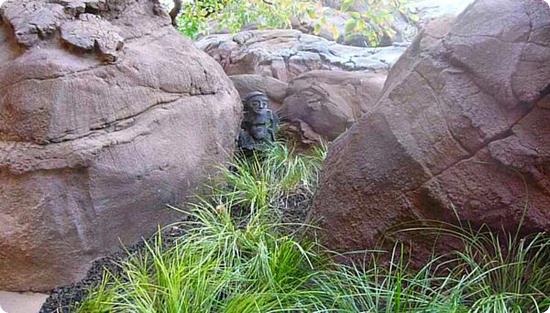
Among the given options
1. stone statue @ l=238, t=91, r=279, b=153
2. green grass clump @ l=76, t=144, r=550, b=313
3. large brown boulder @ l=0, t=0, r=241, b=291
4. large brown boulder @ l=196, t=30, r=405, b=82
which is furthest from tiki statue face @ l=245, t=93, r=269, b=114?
green grass clump @ l=76, t=144, r=550, b=313

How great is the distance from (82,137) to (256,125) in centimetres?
118

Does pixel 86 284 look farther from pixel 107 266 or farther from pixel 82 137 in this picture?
pixel 82 137

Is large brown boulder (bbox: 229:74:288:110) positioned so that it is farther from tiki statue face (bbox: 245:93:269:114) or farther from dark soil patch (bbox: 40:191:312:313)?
dark soil patch (bbox: 40:191:312:313)

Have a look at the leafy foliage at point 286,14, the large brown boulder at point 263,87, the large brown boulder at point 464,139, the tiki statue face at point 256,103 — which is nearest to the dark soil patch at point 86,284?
the large brown boulder at point 464,139

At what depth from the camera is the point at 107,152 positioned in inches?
88.6

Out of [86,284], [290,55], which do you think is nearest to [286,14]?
[290,55]

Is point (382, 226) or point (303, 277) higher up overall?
point (382, 226)

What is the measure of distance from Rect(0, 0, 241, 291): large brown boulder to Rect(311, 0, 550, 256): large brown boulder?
87 cm

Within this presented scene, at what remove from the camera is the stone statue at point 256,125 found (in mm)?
3158

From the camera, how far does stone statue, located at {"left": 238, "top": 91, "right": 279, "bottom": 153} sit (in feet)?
10.4

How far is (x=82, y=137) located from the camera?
221 cm

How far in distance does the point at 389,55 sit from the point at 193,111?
1887 millimetres

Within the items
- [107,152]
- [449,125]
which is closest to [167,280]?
[107,152]

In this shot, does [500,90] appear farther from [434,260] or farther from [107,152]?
[107,152]
